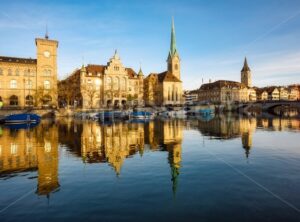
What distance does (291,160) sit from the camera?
1540cm

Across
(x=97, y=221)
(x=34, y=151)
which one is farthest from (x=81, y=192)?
(x=34, y=151)

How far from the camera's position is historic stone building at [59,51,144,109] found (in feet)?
308

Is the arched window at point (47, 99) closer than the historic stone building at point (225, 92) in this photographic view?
Yes

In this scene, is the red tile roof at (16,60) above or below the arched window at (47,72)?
above

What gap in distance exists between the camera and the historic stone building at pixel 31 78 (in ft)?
263

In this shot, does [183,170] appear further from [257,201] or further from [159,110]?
[159,110]

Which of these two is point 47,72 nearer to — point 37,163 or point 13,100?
point 13,100

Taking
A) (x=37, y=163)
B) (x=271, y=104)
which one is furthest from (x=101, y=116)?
(x=271, y=104)

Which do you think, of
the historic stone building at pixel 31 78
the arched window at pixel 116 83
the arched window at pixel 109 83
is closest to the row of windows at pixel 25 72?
the historic stone building at pixel 31 78

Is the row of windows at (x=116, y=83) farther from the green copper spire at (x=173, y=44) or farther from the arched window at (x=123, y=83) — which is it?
the green copper spire at (x=173, y=44)

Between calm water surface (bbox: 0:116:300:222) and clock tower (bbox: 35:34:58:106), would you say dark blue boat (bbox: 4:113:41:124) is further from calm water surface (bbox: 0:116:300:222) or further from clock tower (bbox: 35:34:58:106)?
calm water surface (bbox: 0:116:300:222)

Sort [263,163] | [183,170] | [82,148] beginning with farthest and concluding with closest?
1. [82,148]
2. [263,163]
3. [183,170]

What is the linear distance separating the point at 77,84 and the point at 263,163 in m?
91.6

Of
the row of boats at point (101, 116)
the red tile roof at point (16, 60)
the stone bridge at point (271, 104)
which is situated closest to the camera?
the row of boats at point (101, 116)
